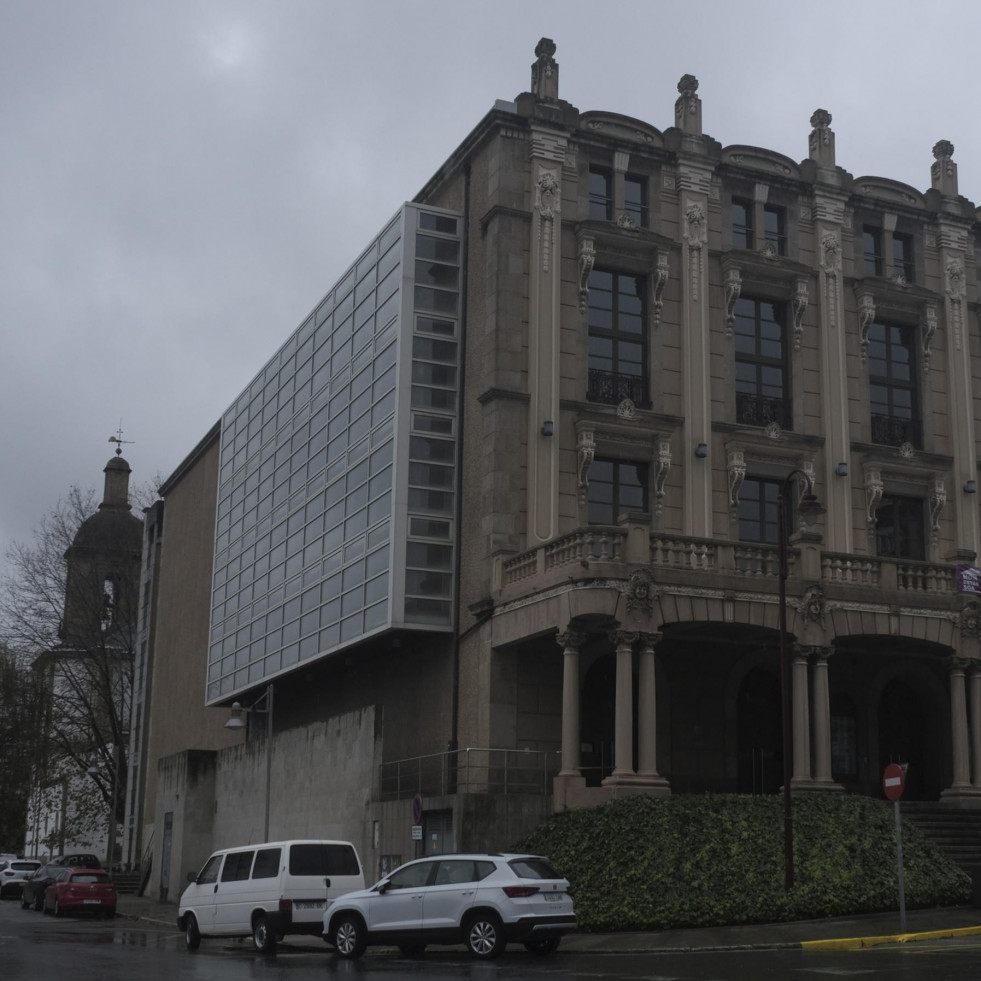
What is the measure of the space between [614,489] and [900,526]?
27.2ft

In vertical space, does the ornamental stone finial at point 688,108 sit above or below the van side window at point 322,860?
above

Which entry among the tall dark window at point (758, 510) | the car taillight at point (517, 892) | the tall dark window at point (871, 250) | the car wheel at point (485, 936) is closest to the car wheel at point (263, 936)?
the car wheel at point (485, 936)

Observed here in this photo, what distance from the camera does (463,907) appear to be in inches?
812

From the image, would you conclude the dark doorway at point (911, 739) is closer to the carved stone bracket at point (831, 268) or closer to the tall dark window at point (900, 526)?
the tall dark window at point (900, 526)

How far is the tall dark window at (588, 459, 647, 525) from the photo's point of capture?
1318 inches

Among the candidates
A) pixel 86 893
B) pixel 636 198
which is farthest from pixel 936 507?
pixel 86 893

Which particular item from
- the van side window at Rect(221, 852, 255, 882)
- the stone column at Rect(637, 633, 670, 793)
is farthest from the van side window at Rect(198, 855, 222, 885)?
the stone column at Rect(637, 633, 670, 793)

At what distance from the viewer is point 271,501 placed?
44750 millimetres

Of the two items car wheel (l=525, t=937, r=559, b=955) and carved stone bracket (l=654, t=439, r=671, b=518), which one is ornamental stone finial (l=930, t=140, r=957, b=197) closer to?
carved stone bracket (l=654, t=439, r=671, b=518)

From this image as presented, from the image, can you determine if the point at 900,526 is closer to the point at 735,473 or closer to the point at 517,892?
the point at 735,473

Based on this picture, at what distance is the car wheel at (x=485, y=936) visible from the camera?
2022cm

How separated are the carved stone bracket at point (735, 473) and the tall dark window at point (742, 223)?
19.1ft

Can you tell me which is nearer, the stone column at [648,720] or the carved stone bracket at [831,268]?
the stone column at [648,720]

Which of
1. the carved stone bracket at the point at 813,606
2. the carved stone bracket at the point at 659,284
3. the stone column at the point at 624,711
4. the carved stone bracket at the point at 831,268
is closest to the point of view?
the stone column at the point at 624,711
